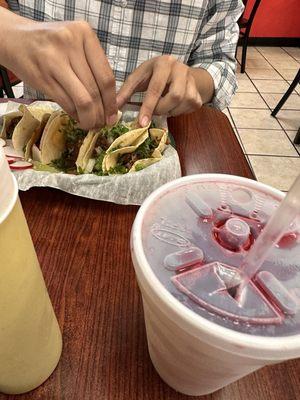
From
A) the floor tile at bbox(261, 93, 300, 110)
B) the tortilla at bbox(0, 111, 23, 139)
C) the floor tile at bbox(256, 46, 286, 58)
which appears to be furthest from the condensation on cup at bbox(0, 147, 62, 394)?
the floor tile at bbox(256, 46, 286, 58)

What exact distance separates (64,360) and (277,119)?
2.85m

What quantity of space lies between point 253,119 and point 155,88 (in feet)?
7.28

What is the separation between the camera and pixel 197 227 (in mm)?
351

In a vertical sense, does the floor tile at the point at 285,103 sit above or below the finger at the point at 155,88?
below

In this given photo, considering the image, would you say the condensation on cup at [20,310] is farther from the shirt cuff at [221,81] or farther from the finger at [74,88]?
the shirt cuff at [221,81]

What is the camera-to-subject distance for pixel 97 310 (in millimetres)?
484

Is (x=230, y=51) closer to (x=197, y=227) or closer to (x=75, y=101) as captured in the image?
(x=75, y=101)

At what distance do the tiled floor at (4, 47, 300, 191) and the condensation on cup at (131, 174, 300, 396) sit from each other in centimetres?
182

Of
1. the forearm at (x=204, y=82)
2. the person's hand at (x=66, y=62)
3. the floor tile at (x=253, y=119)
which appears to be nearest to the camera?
the person's hand at (x=66, y=62)

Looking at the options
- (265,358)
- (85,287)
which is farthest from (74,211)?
(265,358)

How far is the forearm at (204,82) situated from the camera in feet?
3.52

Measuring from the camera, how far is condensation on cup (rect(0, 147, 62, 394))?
0.84ft

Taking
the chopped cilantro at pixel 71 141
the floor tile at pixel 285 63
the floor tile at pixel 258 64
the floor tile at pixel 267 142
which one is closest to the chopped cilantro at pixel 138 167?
the chopped cilantro at pixel 71 141

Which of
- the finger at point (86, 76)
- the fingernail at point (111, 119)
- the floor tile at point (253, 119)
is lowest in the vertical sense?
the floor tile at point (253, 119)
